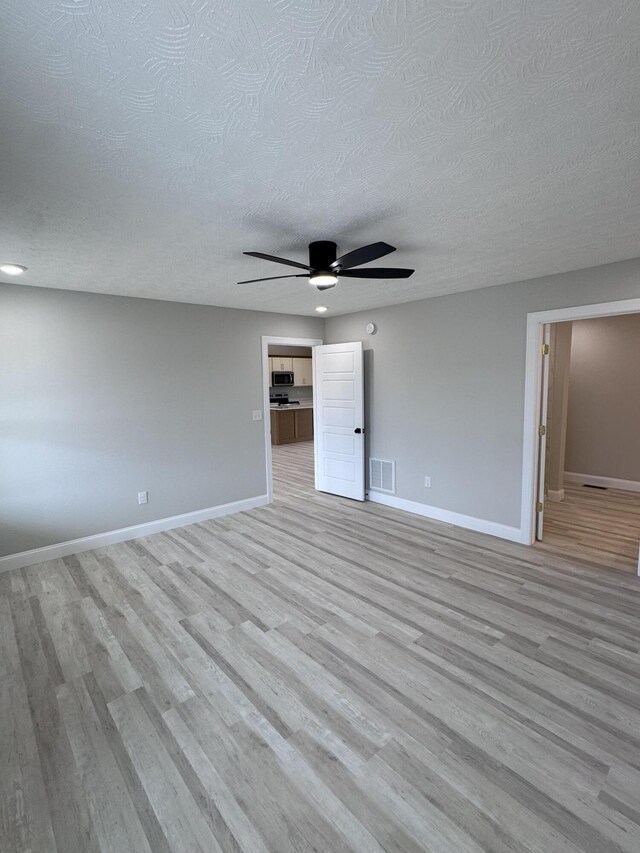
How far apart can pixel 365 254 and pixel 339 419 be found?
3.36m

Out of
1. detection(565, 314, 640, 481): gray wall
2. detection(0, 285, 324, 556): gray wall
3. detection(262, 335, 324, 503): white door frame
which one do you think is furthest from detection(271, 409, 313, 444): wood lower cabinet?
detection(565, 314, 640, 481): gray wall

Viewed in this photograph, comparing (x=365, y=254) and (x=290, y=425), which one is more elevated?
(x=365, y=254)

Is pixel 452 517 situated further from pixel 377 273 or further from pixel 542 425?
pixel 377 273

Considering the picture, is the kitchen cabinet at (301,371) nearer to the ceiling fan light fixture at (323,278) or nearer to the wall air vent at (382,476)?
the wall air vent at (382,476)

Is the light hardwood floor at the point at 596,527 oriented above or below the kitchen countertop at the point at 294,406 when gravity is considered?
below

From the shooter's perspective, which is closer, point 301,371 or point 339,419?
point 339,419

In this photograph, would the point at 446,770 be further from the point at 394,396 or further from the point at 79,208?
the point at 394,396

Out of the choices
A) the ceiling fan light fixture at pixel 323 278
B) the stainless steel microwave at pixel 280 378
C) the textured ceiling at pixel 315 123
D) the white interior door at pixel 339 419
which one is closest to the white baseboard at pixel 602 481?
the white interior door at pixel 339 419

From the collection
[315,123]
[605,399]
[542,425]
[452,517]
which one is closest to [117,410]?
[315,123]

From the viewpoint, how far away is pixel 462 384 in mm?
4219

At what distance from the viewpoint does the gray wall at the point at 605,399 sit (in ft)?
17.9

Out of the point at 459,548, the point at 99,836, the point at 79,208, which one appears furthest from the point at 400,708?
the point at 79,208

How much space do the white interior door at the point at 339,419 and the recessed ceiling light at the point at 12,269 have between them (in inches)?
133

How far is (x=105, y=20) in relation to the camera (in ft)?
3.10
